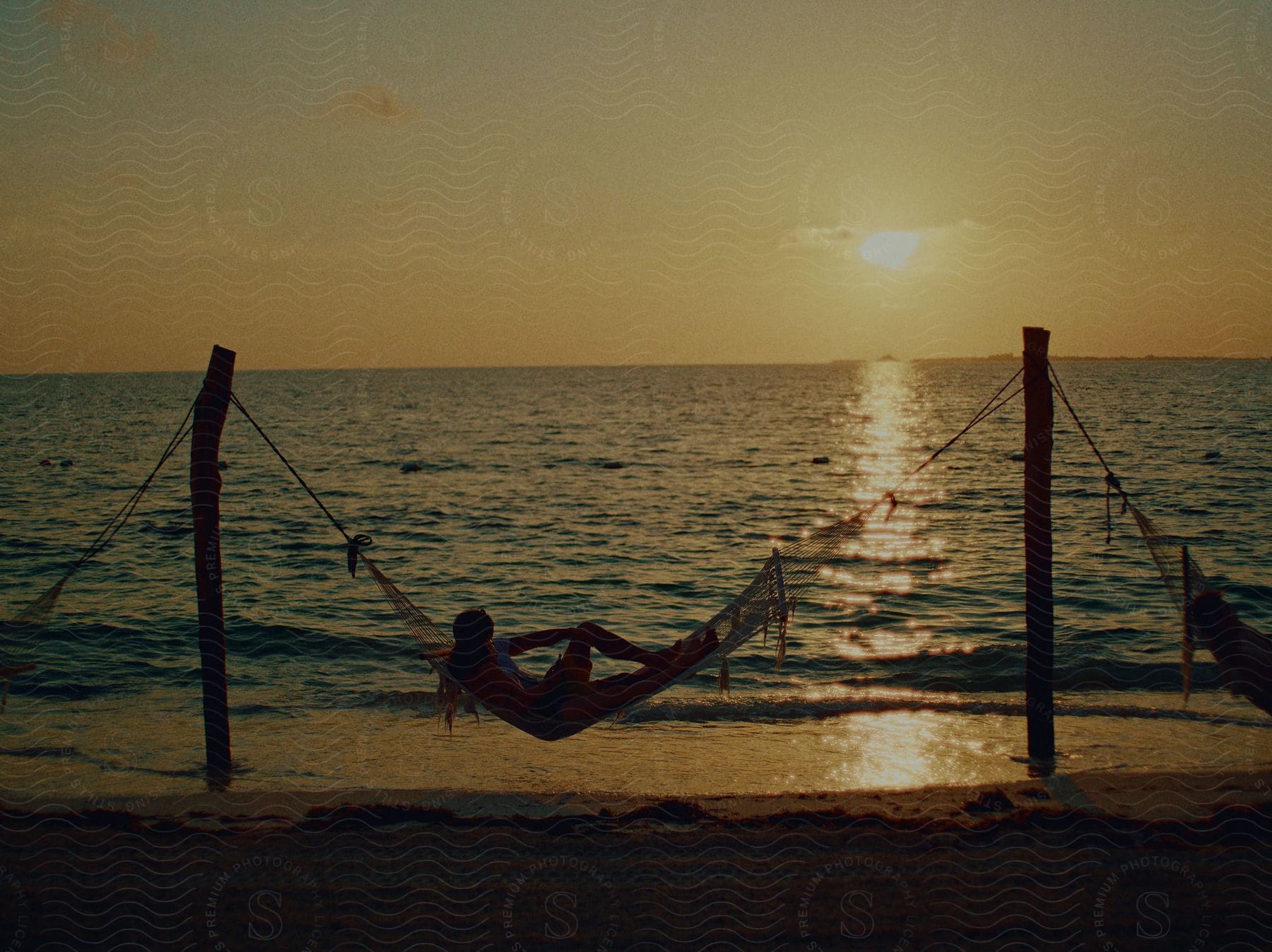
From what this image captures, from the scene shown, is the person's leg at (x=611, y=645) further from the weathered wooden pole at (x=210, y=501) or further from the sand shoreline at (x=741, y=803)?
the weathered wooden pole at (x=210, y=501)

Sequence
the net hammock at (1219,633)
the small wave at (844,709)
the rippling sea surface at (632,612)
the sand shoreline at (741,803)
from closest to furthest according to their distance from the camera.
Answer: the sand shoreline at (741,803) → the net hammock at (1219,633) → the rippling sea surface at (632,612) → the small wave at (844,709)

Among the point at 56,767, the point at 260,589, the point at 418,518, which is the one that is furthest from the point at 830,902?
the point at 418,518

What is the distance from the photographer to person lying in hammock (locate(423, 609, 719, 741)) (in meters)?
5.50

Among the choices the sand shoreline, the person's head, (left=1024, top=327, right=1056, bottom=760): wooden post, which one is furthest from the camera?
the person's head

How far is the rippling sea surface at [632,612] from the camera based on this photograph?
22.0ft

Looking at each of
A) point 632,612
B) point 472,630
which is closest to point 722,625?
point 472,630

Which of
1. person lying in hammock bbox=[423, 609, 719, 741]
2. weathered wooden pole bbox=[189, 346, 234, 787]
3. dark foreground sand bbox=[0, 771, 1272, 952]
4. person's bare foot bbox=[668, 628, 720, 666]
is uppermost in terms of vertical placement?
weathered wooden pole bbox=[189, 346, 234, 787]

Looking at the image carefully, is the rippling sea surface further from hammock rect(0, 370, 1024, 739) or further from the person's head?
the person's head

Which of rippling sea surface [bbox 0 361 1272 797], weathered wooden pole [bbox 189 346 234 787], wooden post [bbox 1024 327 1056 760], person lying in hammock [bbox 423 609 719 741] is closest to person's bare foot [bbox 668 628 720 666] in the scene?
person lying in hammock [bbox 423 609 719 741]

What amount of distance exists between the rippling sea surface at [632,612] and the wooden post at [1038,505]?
0.95 metres

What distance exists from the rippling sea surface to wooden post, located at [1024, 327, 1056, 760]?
37.3 inches

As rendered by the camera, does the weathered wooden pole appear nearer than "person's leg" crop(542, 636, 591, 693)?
Yes

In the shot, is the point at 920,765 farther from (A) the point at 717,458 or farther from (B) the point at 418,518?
(A) the point at 717,458

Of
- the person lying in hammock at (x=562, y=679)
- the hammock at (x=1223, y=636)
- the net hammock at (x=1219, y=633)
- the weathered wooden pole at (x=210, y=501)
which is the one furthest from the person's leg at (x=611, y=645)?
the hammock at (x=1223, y=636)
